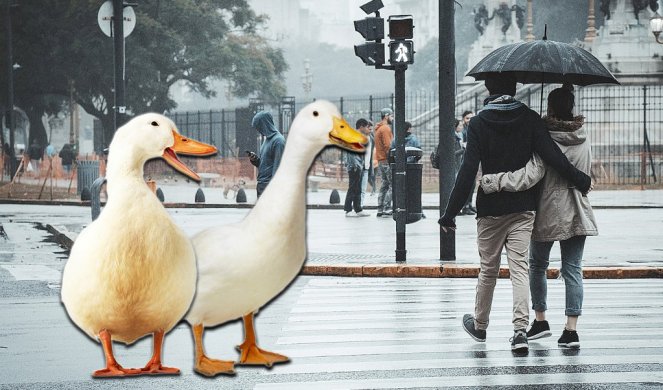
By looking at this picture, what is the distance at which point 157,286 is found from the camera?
385 cm

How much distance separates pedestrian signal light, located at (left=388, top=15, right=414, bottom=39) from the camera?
14.8 meters

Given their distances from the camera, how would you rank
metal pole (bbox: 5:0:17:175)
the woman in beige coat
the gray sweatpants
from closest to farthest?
the gray sweatpants, the woman in beige coat, metal pole (bbox: 5:0:17:175)

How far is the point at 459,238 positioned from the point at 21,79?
133ft

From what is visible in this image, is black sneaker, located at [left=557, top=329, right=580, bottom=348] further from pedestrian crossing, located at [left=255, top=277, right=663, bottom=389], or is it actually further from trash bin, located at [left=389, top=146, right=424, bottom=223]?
trash bin, located at [left=389, top=146, right=424, bottom=223]

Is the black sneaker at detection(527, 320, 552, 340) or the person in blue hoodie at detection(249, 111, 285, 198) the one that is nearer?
the person in blue hoodie at detection(249, 111, 285, 198)

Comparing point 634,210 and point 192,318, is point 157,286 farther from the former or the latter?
point 634,210

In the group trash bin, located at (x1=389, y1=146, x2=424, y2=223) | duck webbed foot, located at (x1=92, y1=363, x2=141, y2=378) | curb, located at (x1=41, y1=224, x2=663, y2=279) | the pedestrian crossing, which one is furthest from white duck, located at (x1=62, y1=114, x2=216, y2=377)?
trash bin, located at (x1=389, y1=146, x2=424, y2=223)

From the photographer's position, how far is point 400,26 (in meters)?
14.9

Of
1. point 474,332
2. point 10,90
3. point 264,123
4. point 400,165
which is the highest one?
point 10,90

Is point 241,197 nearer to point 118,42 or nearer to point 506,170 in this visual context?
point 118,42

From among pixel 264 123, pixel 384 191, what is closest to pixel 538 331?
pixel 264 123

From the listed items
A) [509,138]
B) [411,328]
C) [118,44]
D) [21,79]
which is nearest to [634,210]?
[118,44]

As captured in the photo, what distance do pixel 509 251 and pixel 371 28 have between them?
682cm

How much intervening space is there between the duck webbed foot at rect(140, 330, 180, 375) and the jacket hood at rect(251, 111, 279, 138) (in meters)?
1.96
